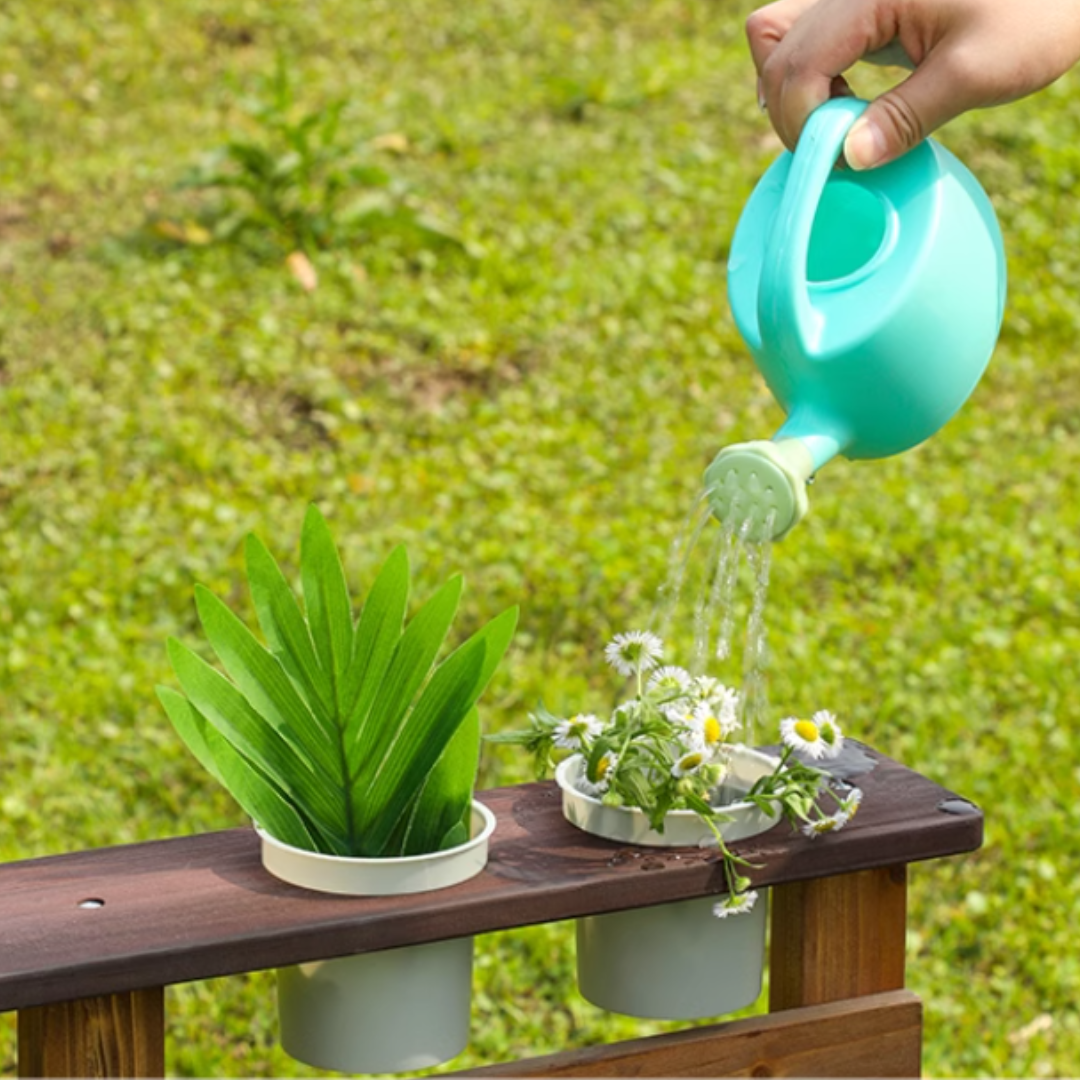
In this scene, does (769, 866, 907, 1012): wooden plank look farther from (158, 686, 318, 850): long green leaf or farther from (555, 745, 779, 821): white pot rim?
(158, 686, 318, 850): long green leaf

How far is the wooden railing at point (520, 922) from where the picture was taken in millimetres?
1564

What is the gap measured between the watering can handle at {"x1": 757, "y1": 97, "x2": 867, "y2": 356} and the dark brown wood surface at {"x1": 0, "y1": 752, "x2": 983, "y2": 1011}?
53 cm

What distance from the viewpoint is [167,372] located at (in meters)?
4.79

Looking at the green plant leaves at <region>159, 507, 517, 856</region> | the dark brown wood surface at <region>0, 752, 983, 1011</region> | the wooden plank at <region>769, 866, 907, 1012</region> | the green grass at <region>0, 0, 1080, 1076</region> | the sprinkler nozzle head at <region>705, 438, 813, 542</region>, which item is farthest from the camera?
the green grass at <region>0, 0, 1080, 1076</region>

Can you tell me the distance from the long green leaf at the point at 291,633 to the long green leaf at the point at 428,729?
0.26 ft

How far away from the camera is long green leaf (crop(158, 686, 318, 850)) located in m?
1.73

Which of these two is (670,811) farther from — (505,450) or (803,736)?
(505,450)

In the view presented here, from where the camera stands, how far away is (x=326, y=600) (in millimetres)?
1761

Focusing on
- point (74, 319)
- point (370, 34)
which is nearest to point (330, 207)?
point (74, 319)

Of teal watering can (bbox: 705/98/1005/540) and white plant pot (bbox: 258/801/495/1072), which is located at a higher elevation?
teal watering can (bbox: 705/98/1005/540)

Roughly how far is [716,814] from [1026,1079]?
1590 mm

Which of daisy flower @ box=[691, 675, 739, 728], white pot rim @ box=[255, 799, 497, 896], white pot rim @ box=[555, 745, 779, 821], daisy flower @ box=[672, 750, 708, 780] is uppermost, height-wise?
daisy flower @ box=[691, 675, 739, 728]

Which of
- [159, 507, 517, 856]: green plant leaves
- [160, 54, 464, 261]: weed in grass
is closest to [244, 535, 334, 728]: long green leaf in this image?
[159, 507, 517, 856]: green plant leaves

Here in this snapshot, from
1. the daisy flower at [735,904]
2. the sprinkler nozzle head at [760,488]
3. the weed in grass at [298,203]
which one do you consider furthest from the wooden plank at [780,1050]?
the weed in grass at [298,203]
